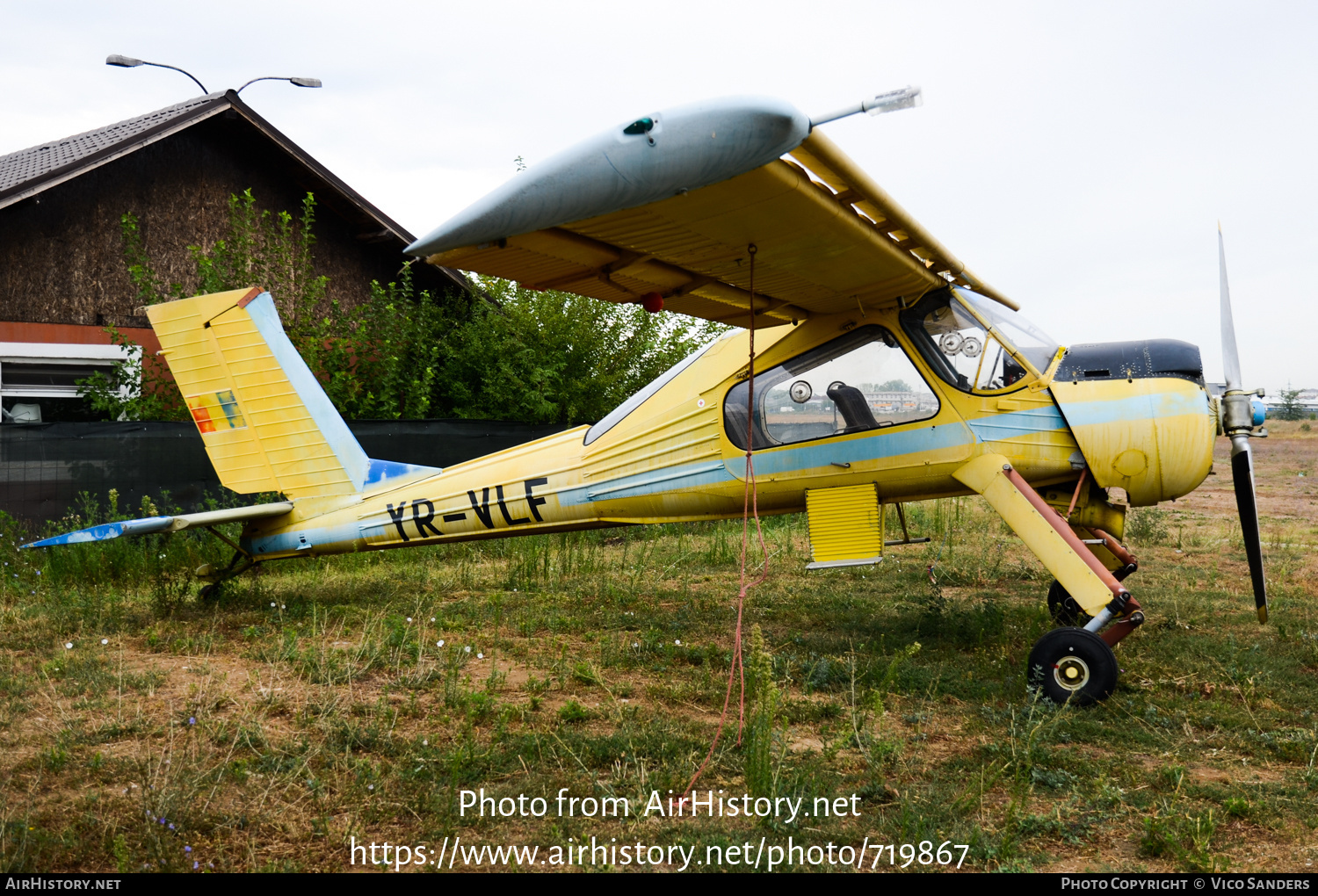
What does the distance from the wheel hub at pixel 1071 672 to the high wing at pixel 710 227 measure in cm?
247

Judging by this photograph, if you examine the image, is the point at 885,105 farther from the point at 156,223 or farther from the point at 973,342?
the point at 156,223

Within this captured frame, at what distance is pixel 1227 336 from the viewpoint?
18.7ft

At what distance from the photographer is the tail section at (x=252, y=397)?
22.8 ft

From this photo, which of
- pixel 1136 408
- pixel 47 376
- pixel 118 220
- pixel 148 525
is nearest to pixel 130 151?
pixel 118 220

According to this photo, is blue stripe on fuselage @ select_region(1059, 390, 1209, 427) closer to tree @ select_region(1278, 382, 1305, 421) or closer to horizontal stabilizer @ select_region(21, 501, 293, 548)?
horizontal stabilizer @ select_region(21, 501, 293, 548)

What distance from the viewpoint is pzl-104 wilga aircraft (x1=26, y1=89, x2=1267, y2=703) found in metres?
3.70

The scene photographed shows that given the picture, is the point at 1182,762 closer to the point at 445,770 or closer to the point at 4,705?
the point at 445,770

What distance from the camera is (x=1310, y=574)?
843cm

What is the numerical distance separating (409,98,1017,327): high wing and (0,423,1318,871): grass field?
2.09 metres

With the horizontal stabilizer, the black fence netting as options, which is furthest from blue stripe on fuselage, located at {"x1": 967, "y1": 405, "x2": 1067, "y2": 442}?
the black fence netting

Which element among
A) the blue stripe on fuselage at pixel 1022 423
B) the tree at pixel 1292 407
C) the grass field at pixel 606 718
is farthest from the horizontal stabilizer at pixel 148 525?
the tree at pixel 1292 407

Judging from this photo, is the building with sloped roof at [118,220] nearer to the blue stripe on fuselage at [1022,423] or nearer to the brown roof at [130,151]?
the brown roof at [130,151]

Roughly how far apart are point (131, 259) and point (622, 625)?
9311 millimetres
